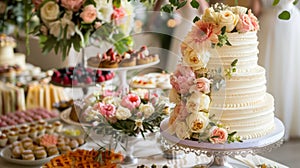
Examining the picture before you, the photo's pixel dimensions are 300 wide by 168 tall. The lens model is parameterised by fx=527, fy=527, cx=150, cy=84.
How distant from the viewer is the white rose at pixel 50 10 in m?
2.05

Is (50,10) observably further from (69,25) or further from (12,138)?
(12,138)

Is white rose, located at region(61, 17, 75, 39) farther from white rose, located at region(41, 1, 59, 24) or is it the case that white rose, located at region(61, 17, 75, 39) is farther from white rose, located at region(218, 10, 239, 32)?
white rose, located at region(218, 10, 239, 32)

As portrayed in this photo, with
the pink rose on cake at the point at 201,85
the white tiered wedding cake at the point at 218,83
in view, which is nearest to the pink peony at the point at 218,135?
the white tiered wedding cake at the point at 218,83

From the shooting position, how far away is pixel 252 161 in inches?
69.1

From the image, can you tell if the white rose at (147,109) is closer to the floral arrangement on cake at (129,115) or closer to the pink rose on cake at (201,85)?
the floral arrangement on cake at (129,115)

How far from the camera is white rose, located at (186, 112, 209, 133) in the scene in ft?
4.57

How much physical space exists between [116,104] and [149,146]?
0.34 meters

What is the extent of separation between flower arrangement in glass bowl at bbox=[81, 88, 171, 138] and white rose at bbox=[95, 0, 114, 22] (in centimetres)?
53

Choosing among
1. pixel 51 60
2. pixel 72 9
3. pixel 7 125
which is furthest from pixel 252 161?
pixel 51 60

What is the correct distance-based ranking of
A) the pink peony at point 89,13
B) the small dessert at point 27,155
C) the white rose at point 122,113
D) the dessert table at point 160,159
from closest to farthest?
the white rose at point 122,113 < the dessert table at point 160,159 < the small dessert at point 27,155 < the pink peony at point 89,13

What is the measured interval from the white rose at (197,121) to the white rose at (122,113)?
230mm

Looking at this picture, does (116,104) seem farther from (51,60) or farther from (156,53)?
(51,60)

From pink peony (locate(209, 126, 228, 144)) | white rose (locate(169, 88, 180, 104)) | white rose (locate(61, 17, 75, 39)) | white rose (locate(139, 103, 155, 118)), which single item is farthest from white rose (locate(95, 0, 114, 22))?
pink peony (locate(209, 126, 228, 144))

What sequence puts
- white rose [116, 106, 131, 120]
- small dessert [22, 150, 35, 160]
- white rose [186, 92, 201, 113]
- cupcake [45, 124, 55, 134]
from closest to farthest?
1. white rose [186, 92, 201, 113]
2. white rose [116, 106, 131, 120]
3. small dessert [22, 150, 35, 160]
4. cupcake [45, 124, 55, 134]
